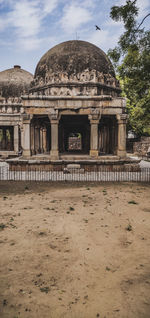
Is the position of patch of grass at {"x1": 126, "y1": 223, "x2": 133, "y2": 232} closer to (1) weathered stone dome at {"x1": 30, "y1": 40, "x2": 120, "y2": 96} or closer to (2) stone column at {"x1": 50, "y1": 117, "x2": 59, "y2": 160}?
(2) stone column at {"x1": 50, "y1": 117, "x2": 59, "y2": 160}

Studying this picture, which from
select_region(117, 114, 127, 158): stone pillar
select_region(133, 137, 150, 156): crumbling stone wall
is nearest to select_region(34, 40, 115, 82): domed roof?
select_region(117, 114, 127, 158): stone pillar

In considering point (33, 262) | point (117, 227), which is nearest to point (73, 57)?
point (117, 227)

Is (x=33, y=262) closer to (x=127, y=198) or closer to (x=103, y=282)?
(x=103, y=282)

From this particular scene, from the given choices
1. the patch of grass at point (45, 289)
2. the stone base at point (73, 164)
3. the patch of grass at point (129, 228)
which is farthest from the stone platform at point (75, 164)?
the patch of grass at point (45, 289)

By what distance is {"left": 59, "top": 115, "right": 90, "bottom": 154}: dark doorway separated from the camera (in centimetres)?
1946

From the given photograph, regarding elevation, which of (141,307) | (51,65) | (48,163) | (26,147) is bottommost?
(141,307)

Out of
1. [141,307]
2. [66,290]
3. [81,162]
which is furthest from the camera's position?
[81,162]

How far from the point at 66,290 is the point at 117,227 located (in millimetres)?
2544

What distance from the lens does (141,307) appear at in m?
2.79

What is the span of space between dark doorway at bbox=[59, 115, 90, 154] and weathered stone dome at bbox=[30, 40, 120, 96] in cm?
304

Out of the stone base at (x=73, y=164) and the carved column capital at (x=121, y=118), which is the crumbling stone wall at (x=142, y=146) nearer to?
the carved column capital at (x=121, y=118)

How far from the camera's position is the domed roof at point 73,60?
1553 centimetres

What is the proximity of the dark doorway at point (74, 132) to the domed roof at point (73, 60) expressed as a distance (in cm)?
385

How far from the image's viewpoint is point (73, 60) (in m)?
15.6
